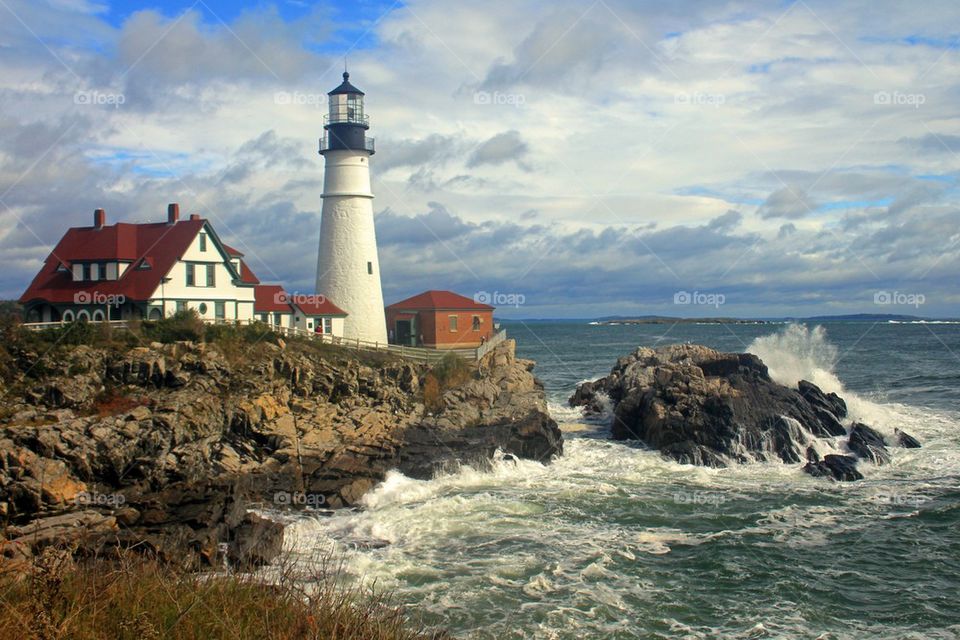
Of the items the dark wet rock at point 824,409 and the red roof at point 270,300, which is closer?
the dark wet rock at point 824,409

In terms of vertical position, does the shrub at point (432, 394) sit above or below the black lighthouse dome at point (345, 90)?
below

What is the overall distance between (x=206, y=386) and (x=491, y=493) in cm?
934

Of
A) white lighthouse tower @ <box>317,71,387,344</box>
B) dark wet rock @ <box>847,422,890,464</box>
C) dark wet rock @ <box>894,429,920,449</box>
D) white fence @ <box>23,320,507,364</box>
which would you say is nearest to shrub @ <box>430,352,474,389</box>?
white fence @ <box>23,320,507,364</box>

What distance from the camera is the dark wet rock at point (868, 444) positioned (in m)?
24.4

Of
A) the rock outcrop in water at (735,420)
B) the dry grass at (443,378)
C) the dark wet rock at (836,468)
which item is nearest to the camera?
the dark wet rock at (836,468)

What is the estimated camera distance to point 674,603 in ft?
44.2

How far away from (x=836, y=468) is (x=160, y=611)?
2068 centimetres

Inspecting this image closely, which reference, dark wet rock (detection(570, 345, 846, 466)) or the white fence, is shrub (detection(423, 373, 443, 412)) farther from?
dark wet rock (detection(570, 345, 846, 466))

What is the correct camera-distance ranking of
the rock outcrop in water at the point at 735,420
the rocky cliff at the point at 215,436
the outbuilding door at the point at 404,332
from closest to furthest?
the rocky cliff at the point at 215,436, the rock outcrop in water at the point at 735,420, the outbuilding door at the point at 404,332

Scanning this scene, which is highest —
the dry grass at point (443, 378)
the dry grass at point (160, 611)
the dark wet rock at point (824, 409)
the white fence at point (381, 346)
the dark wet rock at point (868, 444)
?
the white fence at point (381, 346)

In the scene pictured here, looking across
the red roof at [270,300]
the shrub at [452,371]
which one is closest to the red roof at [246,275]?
the red roof at [270,300]

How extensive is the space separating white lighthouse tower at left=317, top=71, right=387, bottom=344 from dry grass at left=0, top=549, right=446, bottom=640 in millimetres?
26005

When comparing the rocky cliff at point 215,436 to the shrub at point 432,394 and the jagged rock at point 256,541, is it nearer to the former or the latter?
the jagged rock at point 256,541

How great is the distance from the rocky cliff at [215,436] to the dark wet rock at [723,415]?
12.0 feet
